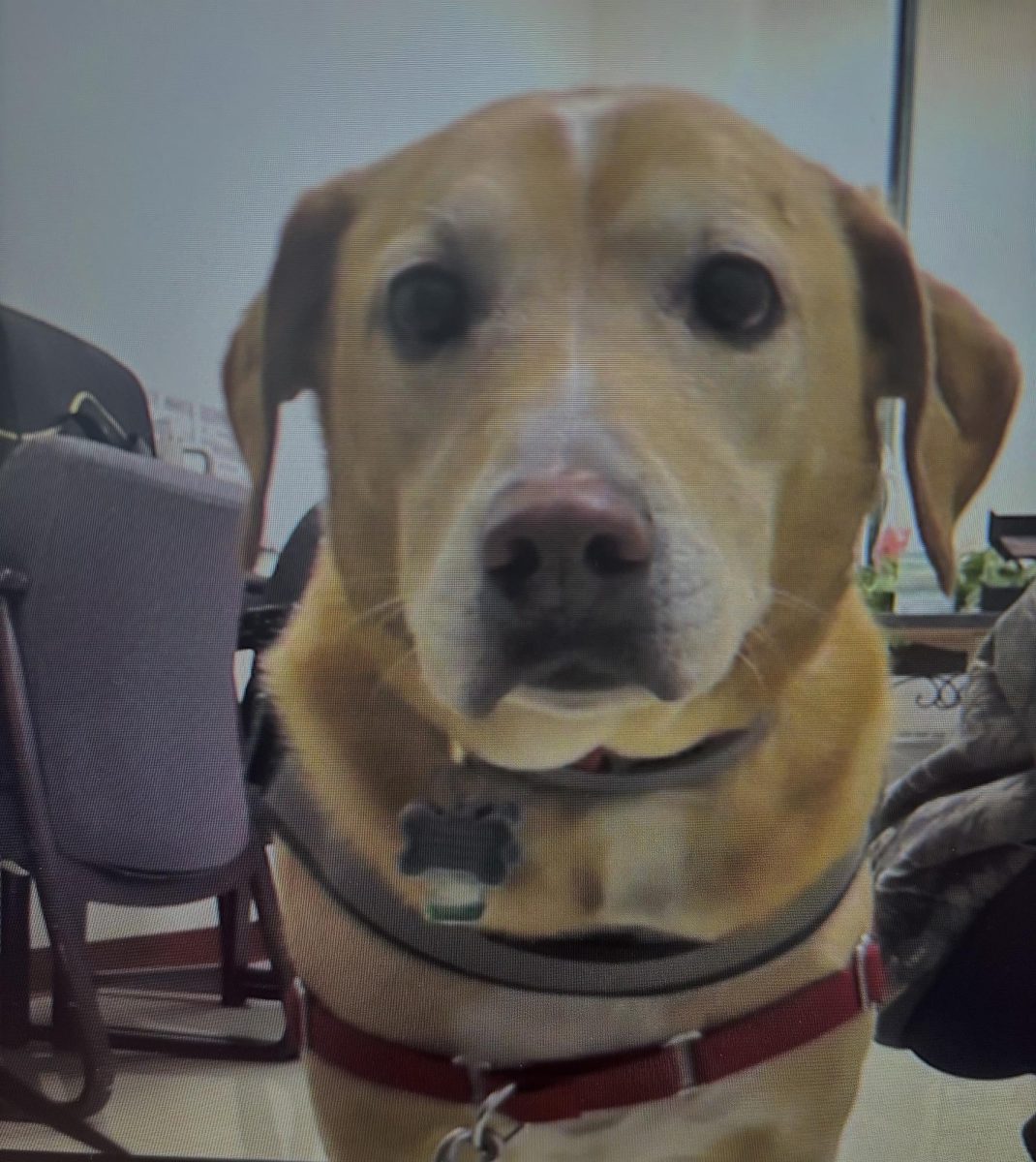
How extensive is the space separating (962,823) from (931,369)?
28cm

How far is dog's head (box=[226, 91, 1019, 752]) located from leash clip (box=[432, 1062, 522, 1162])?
0.78 ft

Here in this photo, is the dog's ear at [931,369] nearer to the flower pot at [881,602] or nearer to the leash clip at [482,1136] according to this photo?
the flower pot at [881,602]

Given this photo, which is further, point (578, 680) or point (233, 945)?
point (233, 945)

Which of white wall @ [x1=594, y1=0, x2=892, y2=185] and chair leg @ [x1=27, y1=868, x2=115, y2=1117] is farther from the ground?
white wall @ [x1=594, y1=0, x2=892, y2=185]

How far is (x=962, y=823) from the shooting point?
0.64m

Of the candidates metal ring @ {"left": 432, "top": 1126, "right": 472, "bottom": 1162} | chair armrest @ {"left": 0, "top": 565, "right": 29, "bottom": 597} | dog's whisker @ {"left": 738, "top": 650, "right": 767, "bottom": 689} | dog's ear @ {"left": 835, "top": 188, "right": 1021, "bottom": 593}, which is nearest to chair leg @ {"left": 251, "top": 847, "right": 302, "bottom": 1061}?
metal ring @ {"left": 432, "top": 1126, "right": 472, "bottom": 1162}

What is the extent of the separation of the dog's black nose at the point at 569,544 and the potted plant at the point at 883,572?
0.53ft

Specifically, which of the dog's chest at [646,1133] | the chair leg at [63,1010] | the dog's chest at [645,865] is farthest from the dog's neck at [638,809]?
the chair leg at [63,1010]

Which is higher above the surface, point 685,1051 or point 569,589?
point 569,589

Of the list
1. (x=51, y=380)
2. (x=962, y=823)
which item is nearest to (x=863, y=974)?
(x=962, y=823)

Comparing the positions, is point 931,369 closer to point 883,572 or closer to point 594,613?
point 883,572

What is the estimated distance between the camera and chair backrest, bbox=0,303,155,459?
600 mm

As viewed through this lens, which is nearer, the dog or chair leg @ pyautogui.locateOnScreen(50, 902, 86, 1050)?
the dog

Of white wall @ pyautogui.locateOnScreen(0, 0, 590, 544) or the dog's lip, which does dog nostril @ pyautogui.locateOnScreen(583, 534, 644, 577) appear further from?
white wall @ pyautogui.locateOnScreen(0, 0, 590, 544)
